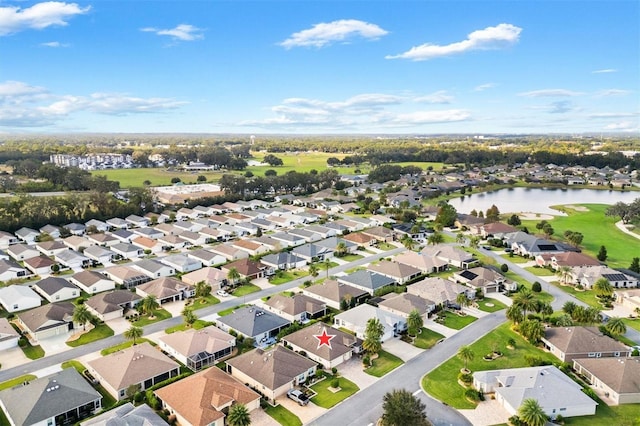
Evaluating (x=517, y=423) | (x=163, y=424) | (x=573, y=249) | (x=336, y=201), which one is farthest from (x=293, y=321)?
(x=336, y=201)

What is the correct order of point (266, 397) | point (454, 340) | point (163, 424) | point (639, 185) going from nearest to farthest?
point (163, 424)
point (266, 397)
point (454, 340)
point (639, 185)

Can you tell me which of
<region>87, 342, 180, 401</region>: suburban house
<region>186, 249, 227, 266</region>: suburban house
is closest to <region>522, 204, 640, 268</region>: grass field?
<region>186, 249, 227, 266</region>: suburban house

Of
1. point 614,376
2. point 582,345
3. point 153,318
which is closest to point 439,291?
point 582,345

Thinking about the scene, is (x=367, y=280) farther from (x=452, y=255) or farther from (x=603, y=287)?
(x=603, y=287)

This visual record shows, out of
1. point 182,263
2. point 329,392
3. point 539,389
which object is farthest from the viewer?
point 182,263

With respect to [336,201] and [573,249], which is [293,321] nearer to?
[573,249]

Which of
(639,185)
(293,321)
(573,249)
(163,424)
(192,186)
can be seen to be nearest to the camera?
(163,424)

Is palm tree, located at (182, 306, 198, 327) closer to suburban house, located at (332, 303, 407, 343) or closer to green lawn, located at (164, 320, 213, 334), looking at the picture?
green lawn, located at (164, 320, 213, 334)
